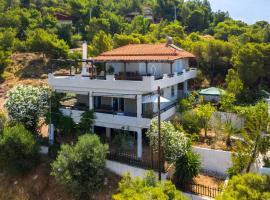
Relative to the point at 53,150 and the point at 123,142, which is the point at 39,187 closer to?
the point at 53,150

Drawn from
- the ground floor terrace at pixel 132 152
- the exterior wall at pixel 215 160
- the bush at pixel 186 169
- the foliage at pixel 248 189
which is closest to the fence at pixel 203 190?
the bush at pixel 186 169

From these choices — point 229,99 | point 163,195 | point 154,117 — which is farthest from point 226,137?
point 163,195

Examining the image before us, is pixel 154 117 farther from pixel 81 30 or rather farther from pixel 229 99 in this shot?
Result: pixel 81 30

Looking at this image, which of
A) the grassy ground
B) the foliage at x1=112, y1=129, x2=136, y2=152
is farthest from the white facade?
the grassy ground

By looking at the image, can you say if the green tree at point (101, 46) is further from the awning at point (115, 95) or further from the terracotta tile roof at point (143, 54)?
the awning at point (115, 95)

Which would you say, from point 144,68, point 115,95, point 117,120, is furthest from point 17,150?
point 144,68
